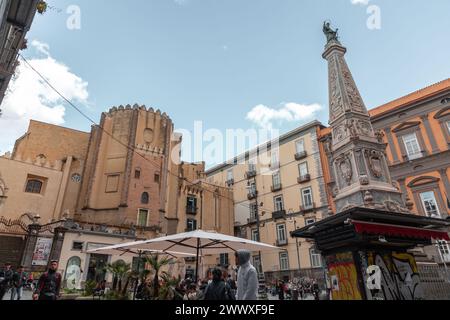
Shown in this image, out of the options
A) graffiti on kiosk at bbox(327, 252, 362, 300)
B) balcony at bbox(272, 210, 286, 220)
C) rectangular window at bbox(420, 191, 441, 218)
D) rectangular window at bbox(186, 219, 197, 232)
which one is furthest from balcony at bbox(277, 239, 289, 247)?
graffiti on kiosk at bbox(327, 252, 362, 300)

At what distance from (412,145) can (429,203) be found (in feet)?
15.2

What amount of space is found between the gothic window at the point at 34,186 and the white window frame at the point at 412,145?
31.4 meters

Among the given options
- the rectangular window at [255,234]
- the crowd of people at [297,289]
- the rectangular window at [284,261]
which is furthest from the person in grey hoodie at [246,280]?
the rectangular window at [255,234]

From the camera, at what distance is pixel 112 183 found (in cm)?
2734

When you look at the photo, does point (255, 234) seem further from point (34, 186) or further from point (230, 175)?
point (34, 186)

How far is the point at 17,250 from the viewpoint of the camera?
20.4 m

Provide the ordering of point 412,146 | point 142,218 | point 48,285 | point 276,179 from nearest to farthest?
point 48,285 → point 412,146 → point 142,218 → point 276,179

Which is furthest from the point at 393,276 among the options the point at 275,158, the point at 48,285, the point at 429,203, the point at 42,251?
the point at 275,158

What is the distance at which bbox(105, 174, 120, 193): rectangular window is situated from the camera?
2698 cm

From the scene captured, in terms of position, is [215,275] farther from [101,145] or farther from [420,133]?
[101,145]

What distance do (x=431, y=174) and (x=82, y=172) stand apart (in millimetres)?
30630

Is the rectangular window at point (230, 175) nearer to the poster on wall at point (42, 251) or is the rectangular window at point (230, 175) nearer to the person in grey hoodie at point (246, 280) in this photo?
the poster on wall at point (42, 251)

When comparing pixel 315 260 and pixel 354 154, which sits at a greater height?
pixel 354 154
